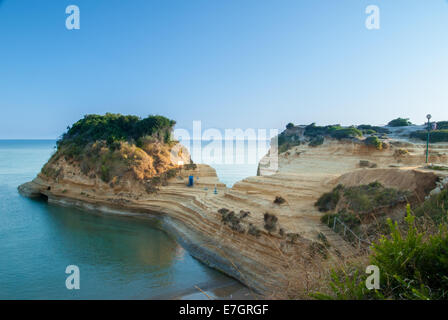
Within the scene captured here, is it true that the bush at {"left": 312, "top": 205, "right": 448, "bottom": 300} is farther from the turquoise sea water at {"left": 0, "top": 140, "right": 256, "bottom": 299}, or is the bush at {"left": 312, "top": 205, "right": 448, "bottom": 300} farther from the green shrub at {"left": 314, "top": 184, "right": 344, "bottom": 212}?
the green shrub at {"left": 314, "top": 184, "right": 344, "bottom": 212}

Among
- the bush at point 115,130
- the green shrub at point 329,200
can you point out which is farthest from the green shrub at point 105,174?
the green shrub at point 329,200

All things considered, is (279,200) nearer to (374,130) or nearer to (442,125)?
(374,130)

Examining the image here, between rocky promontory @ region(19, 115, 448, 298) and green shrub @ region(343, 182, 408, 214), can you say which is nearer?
rocky promontory @ region(19, 115, 448, 298)

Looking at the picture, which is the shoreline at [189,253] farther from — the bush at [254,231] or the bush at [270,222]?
the bush at [270,222]

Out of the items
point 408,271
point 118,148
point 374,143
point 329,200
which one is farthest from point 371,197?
point 118,148
